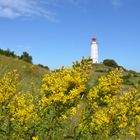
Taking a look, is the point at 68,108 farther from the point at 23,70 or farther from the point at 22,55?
the point at 22,55

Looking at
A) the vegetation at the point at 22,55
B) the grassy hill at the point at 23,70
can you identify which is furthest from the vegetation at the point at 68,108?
the vegetation at the point at 22,55

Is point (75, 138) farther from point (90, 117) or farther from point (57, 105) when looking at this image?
point (57, 105)

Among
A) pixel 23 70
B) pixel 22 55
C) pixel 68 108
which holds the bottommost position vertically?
pixel 68 108

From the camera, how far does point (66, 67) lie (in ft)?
36.4

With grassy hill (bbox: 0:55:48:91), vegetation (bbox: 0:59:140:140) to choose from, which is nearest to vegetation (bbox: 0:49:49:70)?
grassy hill (bbox: 0:55:48:91)

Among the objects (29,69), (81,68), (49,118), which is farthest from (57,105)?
(29,69)

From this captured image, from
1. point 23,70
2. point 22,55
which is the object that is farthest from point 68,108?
point 22,55

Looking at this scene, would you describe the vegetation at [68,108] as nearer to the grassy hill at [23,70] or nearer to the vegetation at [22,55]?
the grassy hill at [23,70]

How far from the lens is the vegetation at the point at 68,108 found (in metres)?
10.4

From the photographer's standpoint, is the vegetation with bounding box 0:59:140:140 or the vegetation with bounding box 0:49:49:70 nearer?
the vegetation with bounding box 0:59:140:140

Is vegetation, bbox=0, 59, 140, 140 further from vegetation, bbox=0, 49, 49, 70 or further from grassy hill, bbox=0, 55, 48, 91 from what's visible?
vegetation, bbox=0, 49, 49, 70

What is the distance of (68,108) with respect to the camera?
10.4 m

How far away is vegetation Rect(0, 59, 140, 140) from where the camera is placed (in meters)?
10.4

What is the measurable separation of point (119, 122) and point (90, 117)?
0.88 meters
